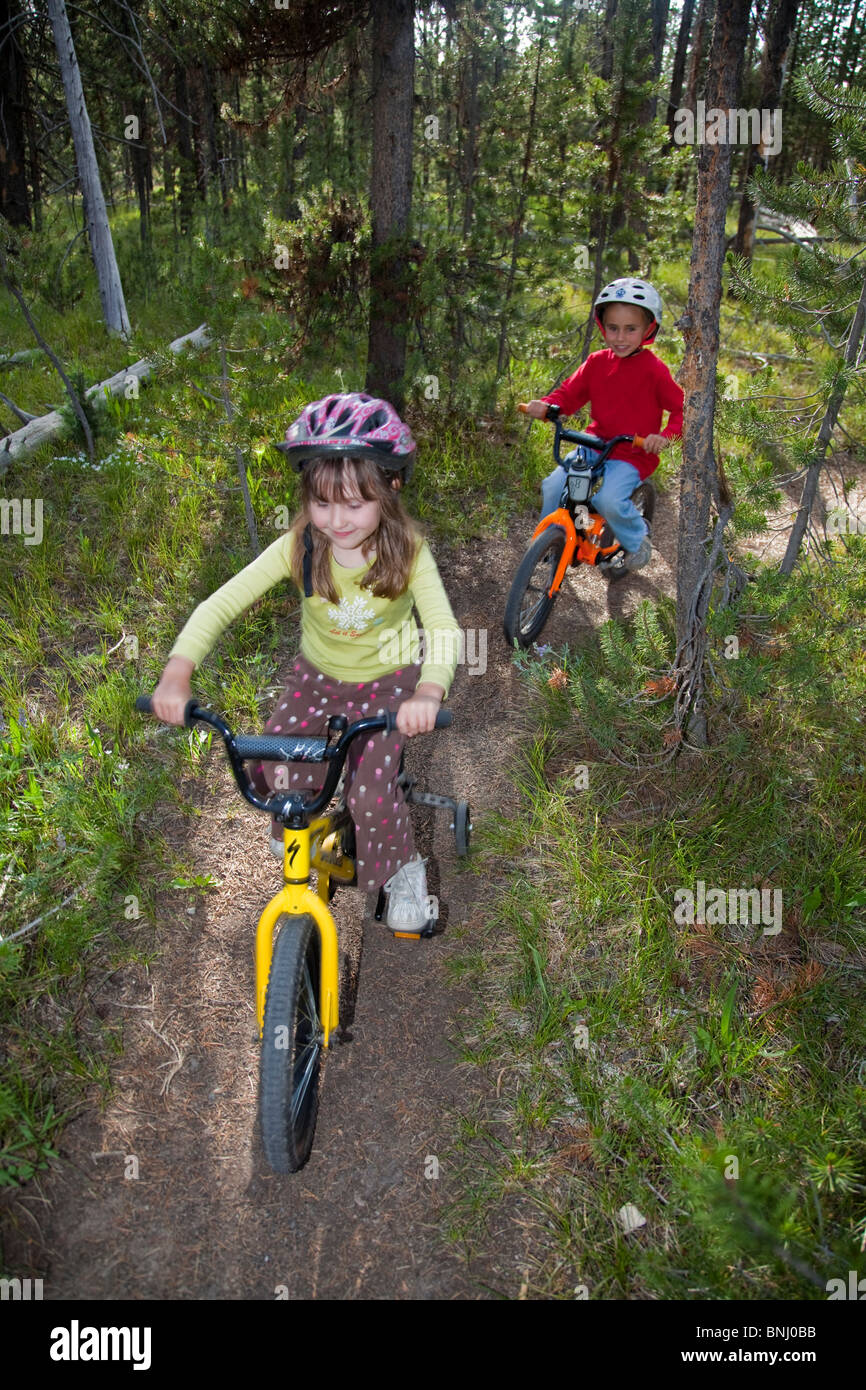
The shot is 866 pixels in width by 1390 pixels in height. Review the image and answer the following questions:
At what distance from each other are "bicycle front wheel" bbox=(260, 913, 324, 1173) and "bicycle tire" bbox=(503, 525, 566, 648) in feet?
8.09

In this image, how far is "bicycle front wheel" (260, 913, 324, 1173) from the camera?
A: 2152mm

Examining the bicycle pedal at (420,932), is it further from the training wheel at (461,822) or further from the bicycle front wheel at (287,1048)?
the bicycle front wheel at (287,1048)

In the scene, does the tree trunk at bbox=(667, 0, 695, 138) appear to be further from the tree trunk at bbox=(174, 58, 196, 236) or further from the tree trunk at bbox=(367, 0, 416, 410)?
the tree trunk at bbox=(367, 0, 416, 410)

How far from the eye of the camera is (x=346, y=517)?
8.48 ft

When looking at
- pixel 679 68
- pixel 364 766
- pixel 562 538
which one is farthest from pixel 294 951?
pixel 679 68

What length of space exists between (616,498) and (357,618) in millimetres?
2295

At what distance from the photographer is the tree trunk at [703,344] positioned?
2953 millimetres

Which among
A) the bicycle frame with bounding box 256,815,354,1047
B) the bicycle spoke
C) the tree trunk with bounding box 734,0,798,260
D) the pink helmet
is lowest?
the bicycle spoke

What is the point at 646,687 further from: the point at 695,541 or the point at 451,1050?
the point at 451,1050

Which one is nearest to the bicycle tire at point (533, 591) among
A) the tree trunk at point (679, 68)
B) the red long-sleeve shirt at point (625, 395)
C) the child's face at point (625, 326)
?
the red long-sleeve shirt at point (625, 395)

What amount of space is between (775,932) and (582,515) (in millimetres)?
2518

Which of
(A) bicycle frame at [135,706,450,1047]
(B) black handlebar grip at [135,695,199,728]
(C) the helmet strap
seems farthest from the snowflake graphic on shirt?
(B) black handlebar grip at [135,695,199,728]

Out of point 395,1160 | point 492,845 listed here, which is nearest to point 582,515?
point 492,845

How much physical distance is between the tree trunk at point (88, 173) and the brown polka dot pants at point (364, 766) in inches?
227
